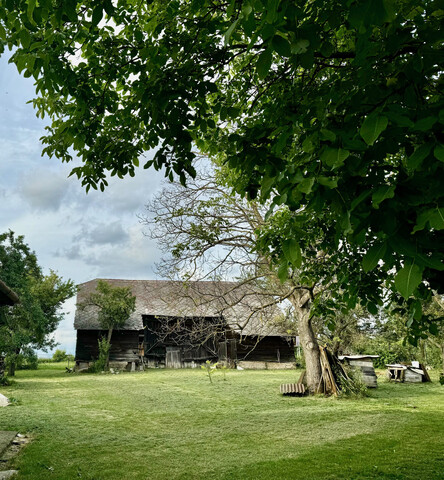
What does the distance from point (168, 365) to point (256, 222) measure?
21312mm

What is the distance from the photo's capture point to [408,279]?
175cm

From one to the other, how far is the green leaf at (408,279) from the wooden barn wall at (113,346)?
3097 cm

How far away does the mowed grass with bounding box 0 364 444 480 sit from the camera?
236 inches

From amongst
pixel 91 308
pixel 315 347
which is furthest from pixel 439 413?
pixel 91 308

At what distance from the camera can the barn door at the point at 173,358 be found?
105 feet

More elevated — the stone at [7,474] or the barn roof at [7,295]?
the barn roof at [7,295]

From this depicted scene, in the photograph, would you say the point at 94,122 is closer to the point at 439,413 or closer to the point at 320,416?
the point at 320,416

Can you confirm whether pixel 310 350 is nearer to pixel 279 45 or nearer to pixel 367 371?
pixel 367 371

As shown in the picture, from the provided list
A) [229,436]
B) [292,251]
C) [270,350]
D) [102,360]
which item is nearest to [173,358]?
[102,360]

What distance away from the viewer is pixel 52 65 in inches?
143

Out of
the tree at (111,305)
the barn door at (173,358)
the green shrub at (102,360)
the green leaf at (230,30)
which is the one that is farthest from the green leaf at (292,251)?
the barn door at (173,358)

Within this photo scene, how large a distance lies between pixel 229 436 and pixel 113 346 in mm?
24417

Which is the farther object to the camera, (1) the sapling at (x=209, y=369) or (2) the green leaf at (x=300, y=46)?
(1) the sapling at (x=209, y=369)

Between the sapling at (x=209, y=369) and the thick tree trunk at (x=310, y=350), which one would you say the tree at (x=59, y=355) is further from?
the thick tree trunk at (x=310, y=350)
